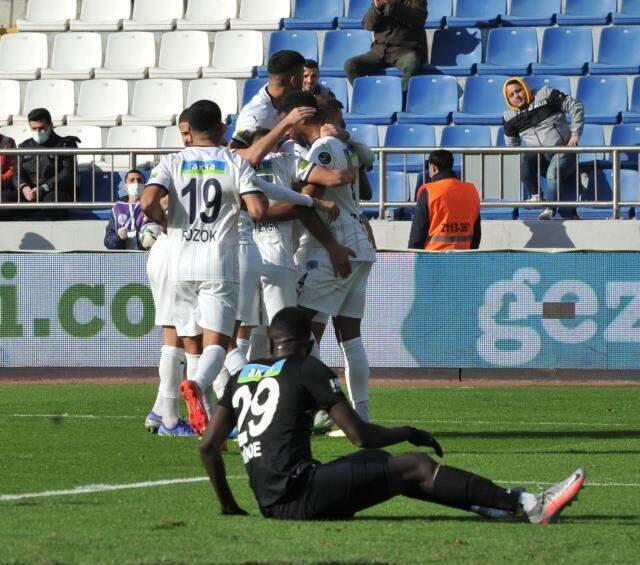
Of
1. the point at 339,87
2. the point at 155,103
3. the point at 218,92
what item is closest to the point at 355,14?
the point at 339,87

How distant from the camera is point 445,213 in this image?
53.7ft

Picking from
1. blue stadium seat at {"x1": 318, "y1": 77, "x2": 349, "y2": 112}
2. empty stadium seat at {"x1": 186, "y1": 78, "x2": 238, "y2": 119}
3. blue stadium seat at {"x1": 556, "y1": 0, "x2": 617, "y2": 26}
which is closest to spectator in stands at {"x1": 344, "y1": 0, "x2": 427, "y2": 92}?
blue stadium seat at {"x1": 318, "y1": 77, "x2": 349, "y2": 112}

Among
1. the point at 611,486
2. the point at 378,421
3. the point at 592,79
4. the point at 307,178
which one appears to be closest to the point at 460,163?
the point at 592,79

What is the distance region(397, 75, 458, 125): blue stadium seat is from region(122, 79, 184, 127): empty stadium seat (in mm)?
3647

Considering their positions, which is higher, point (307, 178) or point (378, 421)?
point (307, 178)

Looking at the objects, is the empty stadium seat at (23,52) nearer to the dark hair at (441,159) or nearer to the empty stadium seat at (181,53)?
the empty stadium seat at (181,53)

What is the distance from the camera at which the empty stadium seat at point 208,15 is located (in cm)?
2373

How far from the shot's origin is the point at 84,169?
62.6 feet

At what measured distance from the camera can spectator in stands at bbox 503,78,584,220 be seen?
58.9ft

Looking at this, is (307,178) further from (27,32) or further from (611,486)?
(27,32)

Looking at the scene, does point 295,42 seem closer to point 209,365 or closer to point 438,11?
point 438,11

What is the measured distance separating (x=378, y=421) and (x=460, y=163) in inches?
269

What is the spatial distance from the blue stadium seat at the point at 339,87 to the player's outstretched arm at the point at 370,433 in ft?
49.5

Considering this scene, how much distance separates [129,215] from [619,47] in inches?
327
